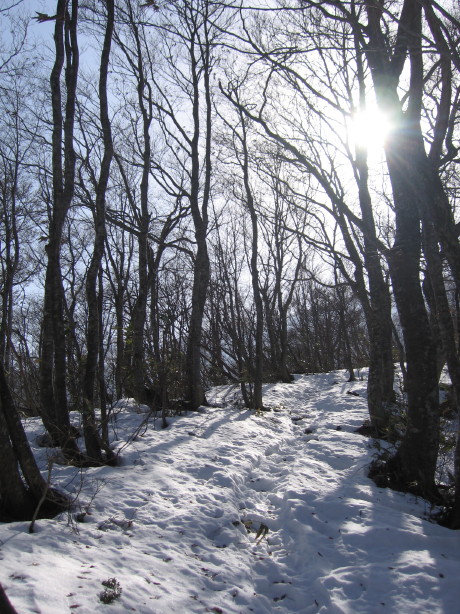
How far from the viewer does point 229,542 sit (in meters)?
3.74

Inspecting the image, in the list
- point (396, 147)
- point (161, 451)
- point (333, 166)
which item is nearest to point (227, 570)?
point (161, 451)

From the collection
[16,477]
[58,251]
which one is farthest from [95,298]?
[16,477]

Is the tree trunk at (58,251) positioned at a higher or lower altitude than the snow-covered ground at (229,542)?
higher

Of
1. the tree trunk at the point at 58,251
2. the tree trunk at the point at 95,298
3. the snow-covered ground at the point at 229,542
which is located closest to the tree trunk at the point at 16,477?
the snow-covered ground at the point at 229,542

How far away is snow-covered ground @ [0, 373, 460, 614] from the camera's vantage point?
2.68m

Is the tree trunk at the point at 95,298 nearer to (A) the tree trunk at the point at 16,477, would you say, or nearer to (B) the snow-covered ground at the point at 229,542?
(B) the snow-covered ground at the point at 229,542

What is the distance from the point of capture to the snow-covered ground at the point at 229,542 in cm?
268

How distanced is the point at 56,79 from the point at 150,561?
21.6 feet

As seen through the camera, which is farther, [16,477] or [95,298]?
[95,298]

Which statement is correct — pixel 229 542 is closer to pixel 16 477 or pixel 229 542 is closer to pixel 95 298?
pixel 16 477

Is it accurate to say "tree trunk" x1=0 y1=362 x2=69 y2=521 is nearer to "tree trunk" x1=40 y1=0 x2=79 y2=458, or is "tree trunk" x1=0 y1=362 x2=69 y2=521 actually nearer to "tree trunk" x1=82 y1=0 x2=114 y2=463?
"tree trunk" x1=82 y1=0 x2=114 y2=463

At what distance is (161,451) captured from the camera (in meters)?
5.76

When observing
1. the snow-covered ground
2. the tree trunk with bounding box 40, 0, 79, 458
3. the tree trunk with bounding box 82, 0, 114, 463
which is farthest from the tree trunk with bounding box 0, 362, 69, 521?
the tree trunk with bounding box 40, 0, 79, 458

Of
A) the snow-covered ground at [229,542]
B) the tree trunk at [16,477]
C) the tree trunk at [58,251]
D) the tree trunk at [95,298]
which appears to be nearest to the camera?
the snow-covered ground at [229,542]
